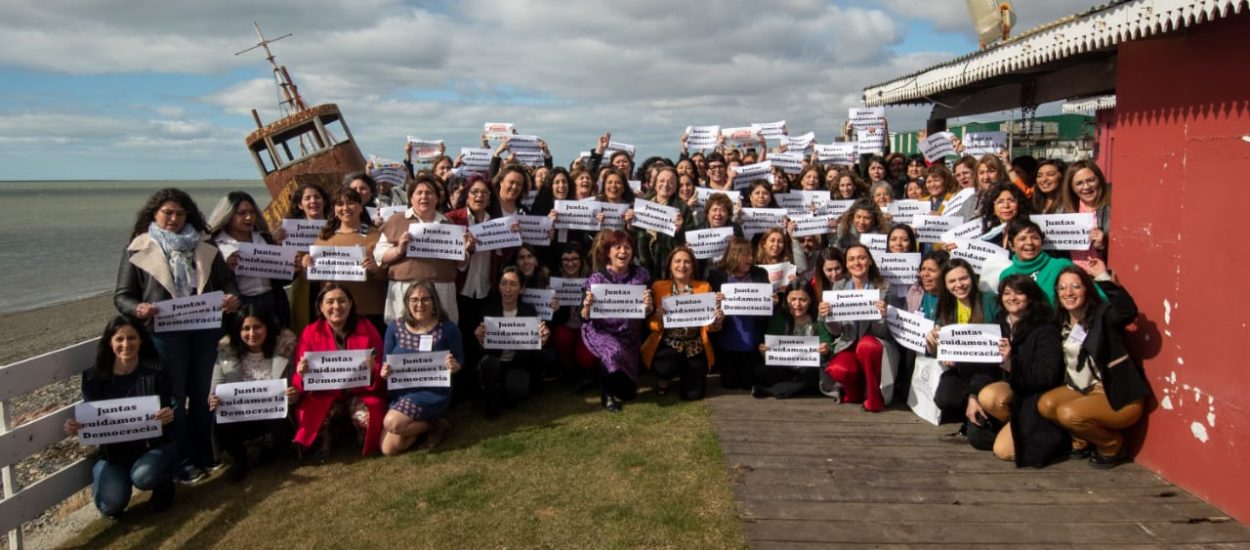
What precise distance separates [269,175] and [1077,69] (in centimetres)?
1769

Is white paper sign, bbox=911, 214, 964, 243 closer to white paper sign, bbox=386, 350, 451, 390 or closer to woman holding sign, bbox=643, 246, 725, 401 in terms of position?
woman holding sign, bbox=643, 246, 725, 401

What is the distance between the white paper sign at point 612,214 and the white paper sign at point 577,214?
72mm

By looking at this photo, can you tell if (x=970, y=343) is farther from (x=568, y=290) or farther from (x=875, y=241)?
(x=568, y=290)

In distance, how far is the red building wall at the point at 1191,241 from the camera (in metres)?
4.39

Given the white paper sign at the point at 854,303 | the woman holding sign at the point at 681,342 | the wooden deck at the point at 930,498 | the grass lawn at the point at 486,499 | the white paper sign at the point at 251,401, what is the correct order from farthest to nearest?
1. the woman holding sign at the point at 681,342
2. the white paper sign at the point at 854,303
3. the white paper sign at the point at 251,401
4. the grass lawn at the point at 486,499
5. the wooden deck at the point at 930,498

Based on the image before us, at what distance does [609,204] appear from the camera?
25.3 ft

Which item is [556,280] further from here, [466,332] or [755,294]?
[755,294]

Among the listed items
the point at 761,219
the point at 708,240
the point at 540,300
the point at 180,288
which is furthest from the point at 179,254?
the point at 761,219

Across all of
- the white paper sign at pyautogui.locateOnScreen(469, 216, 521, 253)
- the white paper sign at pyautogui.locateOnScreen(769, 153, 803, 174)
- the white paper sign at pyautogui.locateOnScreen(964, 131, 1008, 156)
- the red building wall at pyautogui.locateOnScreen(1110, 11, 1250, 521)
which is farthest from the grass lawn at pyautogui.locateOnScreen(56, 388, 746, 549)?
the white paper sign at pyautogui.locateOnScreen(964, 131, 1008, 156)

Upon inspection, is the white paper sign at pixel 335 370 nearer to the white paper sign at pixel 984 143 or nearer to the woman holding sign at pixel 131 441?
the woman holding sign at pixel 131 441

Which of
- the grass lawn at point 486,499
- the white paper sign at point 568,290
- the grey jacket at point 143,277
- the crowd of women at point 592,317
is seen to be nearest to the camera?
the grass lawn at point 486,499

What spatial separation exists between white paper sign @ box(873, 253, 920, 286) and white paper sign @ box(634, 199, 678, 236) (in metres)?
2.08

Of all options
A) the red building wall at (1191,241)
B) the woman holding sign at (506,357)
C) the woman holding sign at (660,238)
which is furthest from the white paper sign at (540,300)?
the red building wall at (1191,241)

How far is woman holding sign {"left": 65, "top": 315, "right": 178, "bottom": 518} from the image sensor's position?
5039mm
